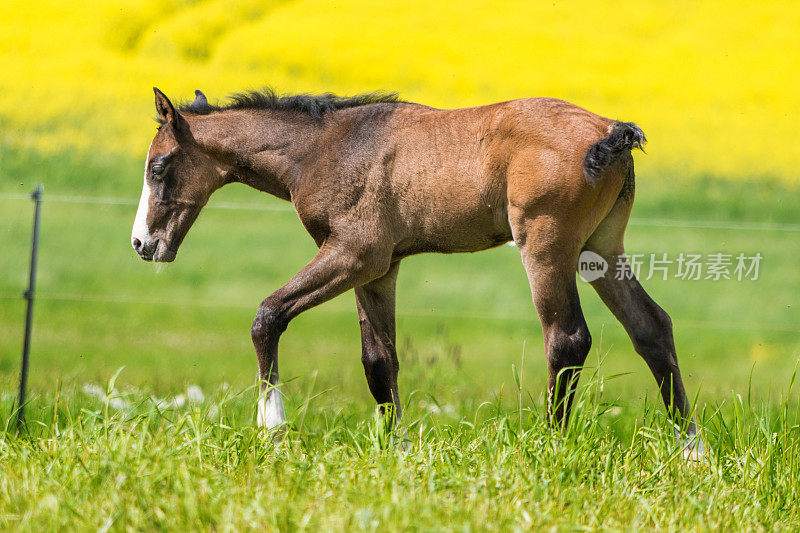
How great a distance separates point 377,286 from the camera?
4.23 meters

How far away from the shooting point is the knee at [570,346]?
3615 mm

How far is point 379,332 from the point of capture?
13.9 ft

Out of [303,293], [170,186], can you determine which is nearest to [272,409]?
[303,293]

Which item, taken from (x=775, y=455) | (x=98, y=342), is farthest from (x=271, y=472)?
(x=98, y=342)

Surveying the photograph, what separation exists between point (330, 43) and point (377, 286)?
2722 millimetres

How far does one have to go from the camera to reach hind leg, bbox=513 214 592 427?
356cm

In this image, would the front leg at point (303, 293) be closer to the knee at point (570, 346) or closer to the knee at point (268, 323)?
the knee at point (268, 323)

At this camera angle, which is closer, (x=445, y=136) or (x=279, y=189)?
(x=445, y=136)

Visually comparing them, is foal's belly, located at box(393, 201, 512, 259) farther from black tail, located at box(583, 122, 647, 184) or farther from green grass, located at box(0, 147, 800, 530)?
green grass, located at box(0, 147, 800, 530)

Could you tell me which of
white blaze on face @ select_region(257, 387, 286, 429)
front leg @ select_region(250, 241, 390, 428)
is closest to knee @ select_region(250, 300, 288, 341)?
front leg @ select_region(250, 241, 390, 428)

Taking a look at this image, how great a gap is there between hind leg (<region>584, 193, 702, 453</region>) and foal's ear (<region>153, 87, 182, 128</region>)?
2018 millimetres

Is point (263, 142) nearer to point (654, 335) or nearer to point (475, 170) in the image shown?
point (475, 170)

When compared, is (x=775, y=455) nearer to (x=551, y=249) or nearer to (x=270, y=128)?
(x=551, y=249)

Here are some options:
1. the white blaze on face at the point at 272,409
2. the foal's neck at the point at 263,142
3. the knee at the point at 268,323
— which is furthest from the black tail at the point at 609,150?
the white blaze on face at the point at 272,409
